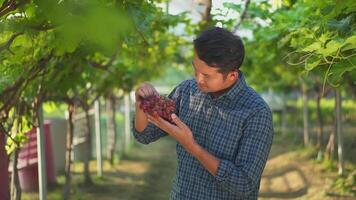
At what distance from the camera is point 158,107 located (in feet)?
8.06

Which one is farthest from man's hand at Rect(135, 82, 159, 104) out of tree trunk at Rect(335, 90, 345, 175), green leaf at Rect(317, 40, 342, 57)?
tree trunk at Rect(335, 90, 345, 175)

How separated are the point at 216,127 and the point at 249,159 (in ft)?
0.80

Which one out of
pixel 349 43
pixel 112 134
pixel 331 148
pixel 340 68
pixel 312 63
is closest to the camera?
pixel 349 43

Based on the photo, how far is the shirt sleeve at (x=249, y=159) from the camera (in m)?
2.34

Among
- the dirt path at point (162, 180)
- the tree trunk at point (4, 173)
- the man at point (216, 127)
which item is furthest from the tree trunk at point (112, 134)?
the man at point (216, 127)

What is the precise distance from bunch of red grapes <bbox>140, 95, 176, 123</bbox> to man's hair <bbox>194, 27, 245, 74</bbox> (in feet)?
0.82

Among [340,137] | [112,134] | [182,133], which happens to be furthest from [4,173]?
[112,134]

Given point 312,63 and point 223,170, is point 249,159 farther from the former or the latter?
point 312,63

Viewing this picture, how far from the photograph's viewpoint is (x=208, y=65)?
2.37 m

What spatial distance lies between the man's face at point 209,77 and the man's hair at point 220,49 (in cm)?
2

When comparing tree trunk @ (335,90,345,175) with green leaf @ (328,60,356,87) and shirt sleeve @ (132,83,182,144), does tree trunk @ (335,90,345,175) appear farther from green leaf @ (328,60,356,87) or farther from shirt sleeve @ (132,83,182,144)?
shirt sleeve @ (132,83,182,144)

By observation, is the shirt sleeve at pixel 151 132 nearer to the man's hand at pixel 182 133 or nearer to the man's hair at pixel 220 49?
the man's hand at pixel 182 133

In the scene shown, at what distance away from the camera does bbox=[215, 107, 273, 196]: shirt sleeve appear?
7.68ft

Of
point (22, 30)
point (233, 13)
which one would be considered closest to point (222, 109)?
point (22, 30)
